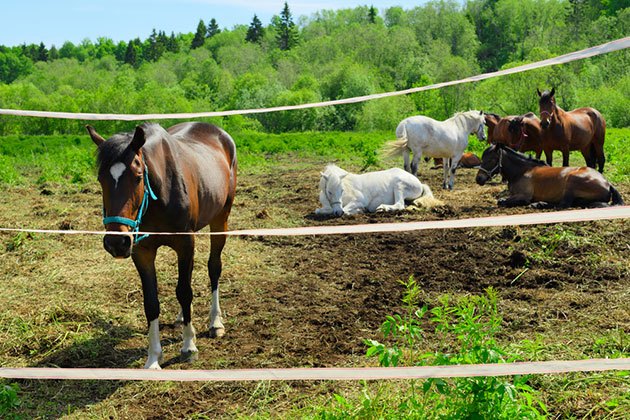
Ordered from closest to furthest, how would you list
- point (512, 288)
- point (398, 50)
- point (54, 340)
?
point (54, 340) < point (512, 288) < point (398, 50)

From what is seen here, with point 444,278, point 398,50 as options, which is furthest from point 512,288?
point 398,50

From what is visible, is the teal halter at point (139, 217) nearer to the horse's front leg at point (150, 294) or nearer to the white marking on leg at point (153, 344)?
the horse's front leg at point (150, 294)

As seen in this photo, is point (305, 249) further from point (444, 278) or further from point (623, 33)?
point (623, 33)

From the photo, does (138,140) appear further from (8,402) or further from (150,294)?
(8,402)

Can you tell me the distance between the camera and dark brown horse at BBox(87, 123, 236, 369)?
389 cm

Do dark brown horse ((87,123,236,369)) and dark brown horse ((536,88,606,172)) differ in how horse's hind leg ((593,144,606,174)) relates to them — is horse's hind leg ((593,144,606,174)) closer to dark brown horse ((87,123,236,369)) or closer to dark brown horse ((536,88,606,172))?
dark brown horse ((536,88,606,172))

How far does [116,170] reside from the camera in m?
3.89

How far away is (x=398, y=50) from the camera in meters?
88.3

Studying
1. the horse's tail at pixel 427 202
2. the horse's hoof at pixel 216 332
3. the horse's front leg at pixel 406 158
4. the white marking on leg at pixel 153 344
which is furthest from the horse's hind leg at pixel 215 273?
the horse's front leg at pixel 406 158

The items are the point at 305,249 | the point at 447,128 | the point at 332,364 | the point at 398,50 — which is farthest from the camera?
the point at 398,50

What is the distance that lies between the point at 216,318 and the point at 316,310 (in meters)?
0.96

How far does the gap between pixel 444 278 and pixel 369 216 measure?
3.47 metres

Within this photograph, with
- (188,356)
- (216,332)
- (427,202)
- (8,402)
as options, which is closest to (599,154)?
(427,202)

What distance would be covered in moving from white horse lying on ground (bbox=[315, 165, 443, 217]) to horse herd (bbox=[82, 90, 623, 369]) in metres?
0.02
